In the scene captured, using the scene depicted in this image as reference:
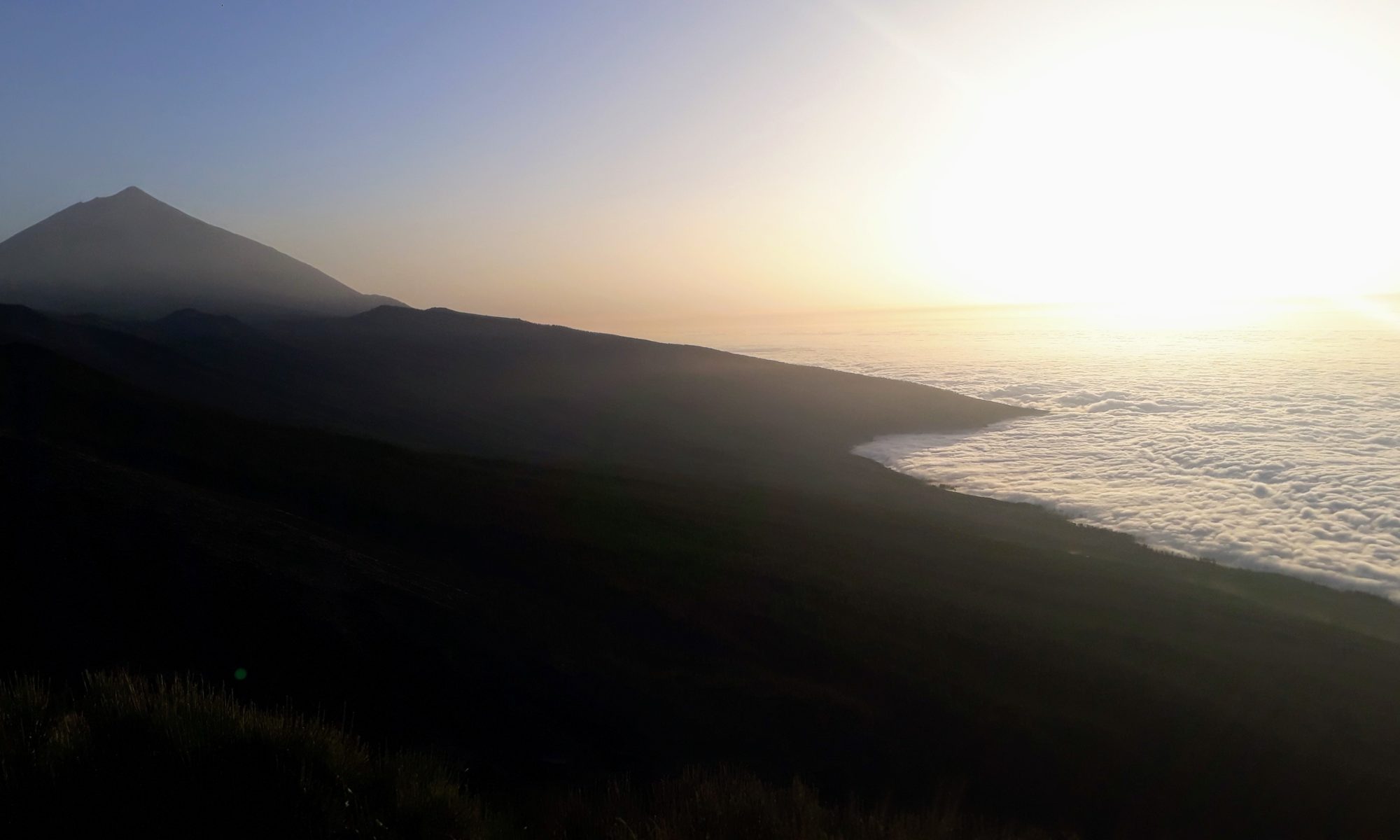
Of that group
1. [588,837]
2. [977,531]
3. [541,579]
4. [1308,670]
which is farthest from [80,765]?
[977,531]

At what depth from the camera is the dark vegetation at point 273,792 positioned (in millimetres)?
5188

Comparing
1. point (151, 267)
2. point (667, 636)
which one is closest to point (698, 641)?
point (667, 636)

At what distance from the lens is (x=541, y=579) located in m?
14.1

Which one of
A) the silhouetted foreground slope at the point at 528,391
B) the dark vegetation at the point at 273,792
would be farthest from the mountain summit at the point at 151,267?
the dark vegetation at the point at 273,792

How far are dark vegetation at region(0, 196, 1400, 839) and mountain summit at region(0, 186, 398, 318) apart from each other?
117239mm

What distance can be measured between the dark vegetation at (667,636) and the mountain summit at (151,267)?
117239 millimetres

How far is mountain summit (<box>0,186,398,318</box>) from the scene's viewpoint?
128250 mm

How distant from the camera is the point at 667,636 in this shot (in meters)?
12.1

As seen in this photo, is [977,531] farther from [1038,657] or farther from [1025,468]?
[1025,468]

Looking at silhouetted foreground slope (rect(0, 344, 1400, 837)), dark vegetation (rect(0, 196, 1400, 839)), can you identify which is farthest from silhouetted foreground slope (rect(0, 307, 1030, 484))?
silhouetted foreground slope (rect(0, 344, 1400, 837))

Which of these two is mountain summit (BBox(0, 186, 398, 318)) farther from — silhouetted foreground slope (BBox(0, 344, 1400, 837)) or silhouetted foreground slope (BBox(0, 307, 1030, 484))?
silhouetted foreground slope (BBox(0, 344, 1400, 837))

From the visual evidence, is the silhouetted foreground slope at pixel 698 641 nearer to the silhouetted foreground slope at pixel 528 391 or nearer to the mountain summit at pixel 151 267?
the silhouetted foreground slope at pixel 528 391

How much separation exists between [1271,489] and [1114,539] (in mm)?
10423

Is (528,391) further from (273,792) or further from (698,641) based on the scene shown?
(273,792)
